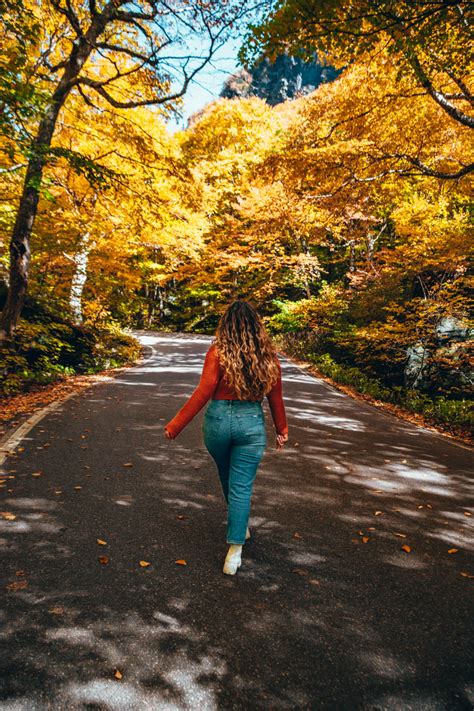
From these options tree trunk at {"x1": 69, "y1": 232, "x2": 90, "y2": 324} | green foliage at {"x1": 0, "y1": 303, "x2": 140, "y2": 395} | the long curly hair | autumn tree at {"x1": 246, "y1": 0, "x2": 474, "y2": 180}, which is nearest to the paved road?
the long curly hair

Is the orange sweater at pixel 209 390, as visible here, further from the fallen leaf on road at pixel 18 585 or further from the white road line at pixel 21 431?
the white road line at pixel 21 431

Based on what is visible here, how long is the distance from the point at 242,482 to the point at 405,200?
55.9 feet

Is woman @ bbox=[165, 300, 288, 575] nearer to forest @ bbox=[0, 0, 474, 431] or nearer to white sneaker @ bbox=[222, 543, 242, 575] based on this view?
white sneaker @ bbox=[222, 543, 242, 575]

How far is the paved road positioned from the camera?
Answer: 212 centimetres

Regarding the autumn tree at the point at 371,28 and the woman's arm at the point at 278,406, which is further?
A: the autumn tree at the point at 371,28

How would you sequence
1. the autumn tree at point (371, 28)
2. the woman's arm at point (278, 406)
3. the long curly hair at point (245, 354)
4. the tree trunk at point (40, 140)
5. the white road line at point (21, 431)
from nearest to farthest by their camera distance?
the long curly hair at point (245, 354) < the woman's arm at point (278, 406) < the autumn tree at point (371, 28) < the white road line at point (21, 431) < the tree trunk at point (40, 140)

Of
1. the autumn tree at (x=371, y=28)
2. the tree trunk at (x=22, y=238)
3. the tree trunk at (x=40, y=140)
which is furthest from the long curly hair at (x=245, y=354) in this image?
the tree trunk at (x=40, y=140)

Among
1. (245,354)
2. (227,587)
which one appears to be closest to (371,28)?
(245,354)

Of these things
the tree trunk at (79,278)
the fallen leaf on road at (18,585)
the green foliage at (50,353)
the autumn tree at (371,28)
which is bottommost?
the fallen leaf on road at (18,585)

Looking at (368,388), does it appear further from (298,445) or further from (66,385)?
(66,385)

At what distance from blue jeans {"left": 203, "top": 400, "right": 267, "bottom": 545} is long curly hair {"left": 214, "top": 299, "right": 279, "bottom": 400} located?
0.47 feet

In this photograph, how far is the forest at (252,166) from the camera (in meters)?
6.18

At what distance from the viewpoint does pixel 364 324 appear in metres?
15.4

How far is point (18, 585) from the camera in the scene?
2783 mm
